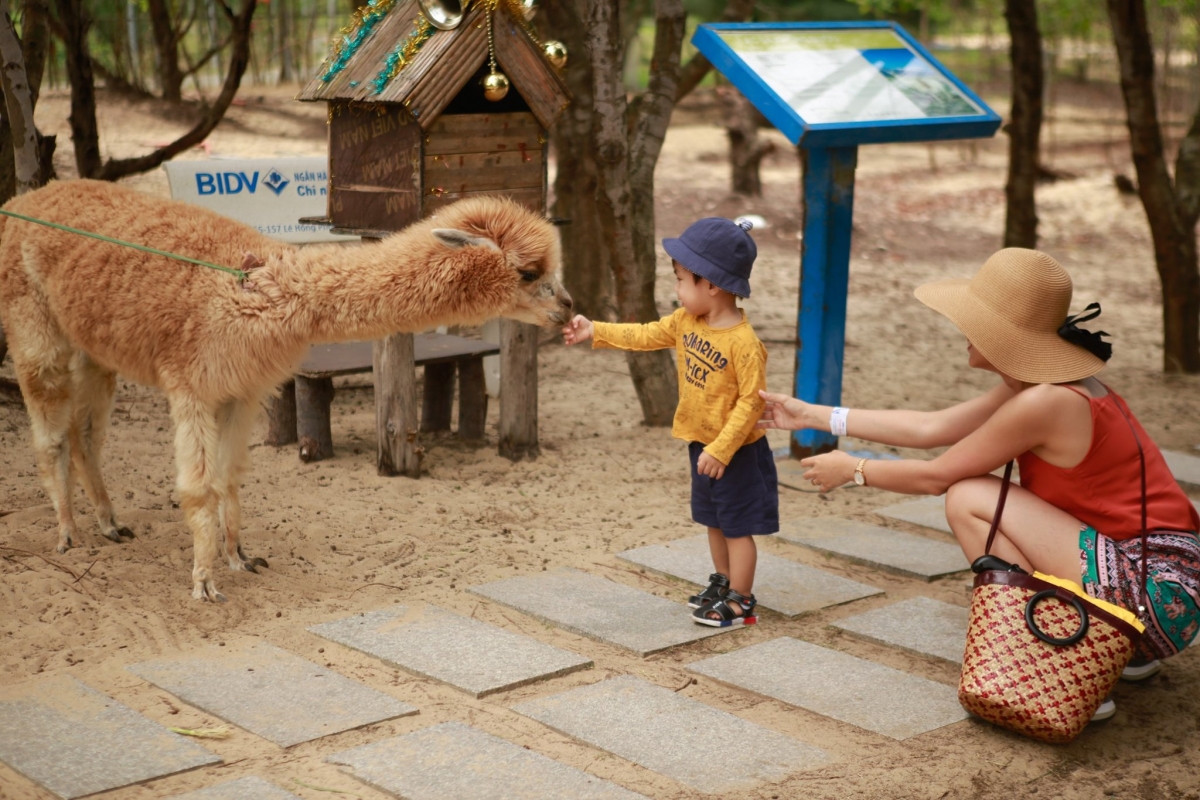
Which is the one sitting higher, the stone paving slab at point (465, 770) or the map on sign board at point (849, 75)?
the map on sign board at point (849, 75)

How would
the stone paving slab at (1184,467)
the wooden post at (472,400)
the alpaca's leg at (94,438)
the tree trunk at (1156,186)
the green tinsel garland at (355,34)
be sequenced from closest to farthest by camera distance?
the alpaca's leg at (94,438) < the green tinsel garland at (355,34) < the stone paving slab at (1184,467) < the wooden post at (472,400) < the tree trunk at (1156,186)

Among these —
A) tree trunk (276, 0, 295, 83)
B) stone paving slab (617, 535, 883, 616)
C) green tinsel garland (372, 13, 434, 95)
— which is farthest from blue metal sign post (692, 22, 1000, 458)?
tree trunk (276, 0, 295, 83)

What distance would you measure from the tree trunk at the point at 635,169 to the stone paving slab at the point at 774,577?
81.9 inches

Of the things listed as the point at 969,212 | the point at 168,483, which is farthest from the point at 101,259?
the point at 969,212

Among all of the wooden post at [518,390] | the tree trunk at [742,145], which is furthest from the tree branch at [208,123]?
the tree trunk at [742,145]

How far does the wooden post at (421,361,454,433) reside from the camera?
742 cm

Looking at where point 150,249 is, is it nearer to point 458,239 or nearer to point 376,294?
point 376,294

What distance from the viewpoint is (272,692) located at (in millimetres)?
4027

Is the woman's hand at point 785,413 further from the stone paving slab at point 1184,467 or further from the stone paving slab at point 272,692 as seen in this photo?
the stone paving slab at point 1184,467

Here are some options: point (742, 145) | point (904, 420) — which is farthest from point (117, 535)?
point (742, 145)

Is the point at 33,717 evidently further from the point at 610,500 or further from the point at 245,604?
the point at 610,500

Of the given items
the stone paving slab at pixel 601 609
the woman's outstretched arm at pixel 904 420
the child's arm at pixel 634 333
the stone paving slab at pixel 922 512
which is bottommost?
the stone paving slab at pixel 922 512

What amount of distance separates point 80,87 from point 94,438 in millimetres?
3216

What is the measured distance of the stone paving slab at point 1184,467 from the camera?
22.2ft
